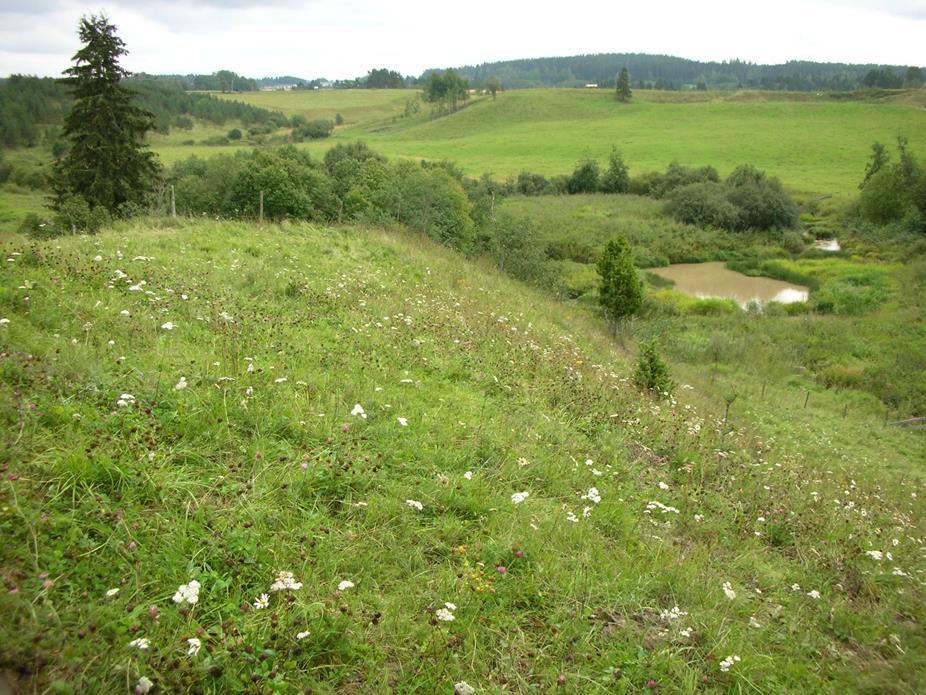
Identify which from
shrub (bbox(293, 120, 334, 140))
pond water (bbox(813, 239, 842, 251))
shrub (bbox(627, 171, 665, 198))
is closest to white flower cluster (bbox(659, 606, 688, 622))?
pond water (bbox(813, 239, 842, 251))

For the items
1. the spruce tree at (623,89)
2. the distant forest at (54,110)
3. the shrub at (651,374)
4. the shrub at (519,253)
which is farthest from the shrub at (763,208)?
the spruce tree at (623,89)

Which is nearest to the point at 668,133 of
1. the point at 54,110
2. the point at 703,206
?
the point at 703,206

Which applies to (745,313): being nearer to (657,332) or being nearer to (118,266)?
(657,332)

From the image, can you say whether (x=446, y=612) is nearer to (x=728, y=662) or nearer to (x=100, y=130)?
(x=728, y=662)

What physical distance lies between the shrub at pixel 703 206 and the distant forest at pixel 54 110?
4952 centimetres

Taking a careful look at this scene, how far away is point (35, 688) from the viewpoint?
2584mm

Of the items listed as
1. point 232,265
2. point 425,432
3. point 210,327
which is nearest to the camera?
point 425,432

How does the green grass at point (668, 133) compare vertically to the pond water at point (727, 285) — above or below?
above

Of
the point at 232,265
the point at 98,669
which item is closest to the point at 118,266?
the point at 232,265

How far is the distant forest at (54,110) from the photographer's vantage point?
244 feet

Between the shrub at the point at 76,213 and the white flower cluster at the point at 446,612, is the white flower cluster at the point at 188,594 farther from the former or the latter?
the shrub at the point at 76,213

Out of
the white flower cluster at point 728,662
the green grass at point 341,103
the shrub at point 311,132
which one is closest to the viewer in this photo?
the white flower cluster at point 728,662

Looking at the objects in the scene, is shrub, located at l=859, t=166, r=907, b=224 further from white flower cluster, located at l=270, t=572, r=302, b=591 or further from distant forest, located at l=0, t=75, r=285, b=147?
distant forest, located at l=0, t=75, r=285, b=147

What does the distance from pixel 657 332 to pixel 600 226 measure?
A: 2605cm
